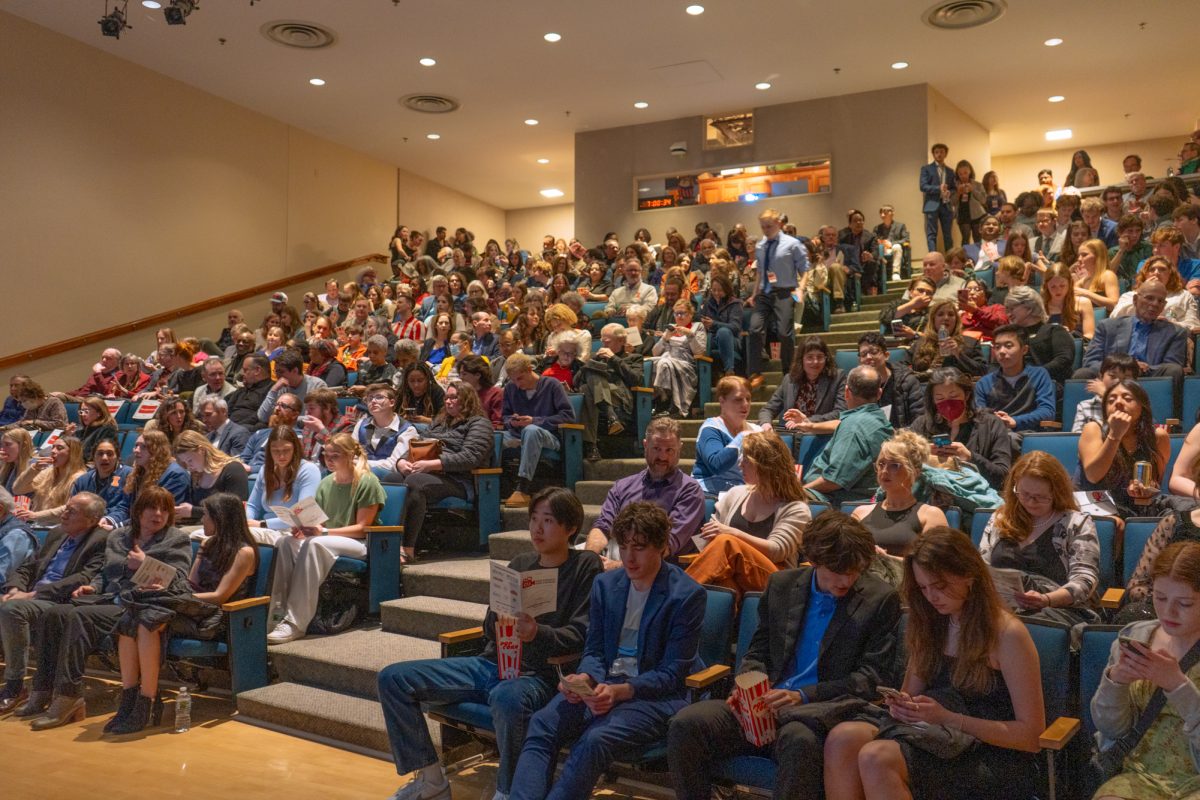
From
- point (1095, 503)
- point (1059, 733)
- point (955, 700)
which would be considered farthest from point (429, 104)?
point (1059, 733)

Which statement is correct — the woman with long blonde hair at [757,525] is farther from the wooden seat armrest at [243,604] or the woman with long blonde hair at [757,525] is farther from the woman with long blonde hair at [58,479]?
the woman with long blonde hair at [58,479]

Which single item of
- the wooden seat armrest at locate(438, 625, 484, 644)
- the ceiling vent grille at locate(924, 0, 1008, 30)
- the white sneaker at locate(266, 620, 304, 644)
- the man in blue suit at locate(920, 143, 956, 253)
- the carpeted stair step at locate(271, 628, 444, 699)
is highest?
the ceiling vent grille at locate(924, 0, 1008, 30)

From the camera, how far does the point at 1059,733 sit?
221 centimetres

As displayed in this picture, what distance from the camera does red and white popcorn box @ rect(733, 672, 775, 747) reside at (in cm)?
252

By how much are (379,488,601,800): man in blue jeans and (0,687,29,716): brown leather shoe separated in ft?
7.52

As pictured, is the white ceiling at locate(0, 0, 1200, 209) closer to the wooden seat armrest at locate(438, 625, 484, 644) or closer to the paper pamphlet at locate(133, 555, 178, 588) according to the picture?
the paper pamphlet at locate(133, 555, 178, 588)

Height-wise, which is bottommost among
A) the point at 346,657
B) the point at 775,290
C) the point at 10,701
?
the point at 10,701

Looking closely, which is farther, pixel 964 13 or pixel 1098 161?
pixel 1098 161

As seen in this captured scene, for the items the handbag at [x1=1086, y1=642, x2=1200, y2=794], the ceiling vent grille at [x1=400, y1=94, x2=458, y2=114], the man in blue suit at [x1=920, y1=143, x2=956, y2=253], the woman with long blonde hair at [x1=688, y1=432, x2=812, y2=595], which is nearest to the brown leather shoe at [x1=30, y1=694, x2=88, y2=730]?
the woman with long blonde hair at [x1=688, y1=432, x2=812, y2=595]

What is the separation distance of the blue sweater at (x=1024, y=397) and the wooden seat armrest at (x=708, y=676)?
2530 mm

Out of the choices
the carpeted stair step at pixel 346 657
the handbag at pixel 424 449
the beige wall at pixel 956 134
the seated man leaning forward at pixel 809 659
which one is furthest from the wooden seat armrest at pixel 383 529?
the beige wall at pixel 956 134

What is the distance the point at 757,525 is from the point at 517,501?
7.10 feet

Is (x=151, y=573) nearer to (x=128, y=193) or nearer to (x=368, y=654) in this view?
(x=368, y=654)

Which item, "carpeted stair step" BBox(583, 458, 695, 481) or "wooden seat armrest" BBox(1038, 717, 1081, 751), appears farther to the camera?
"carpeted stair step" BBox(583, 458, 695, 481)
